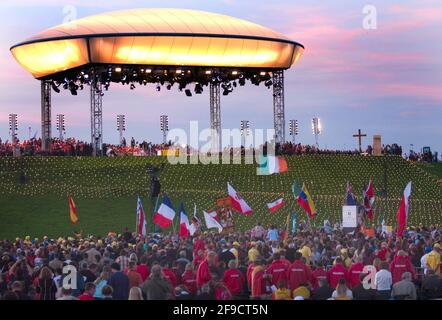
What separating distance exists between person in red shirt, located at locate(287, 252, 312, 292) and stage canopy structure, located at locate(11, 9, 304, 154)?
40.0m

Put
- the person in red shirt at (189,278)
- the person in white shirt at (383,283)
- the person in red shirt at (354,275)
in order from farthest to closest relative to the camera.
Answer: the person in red shirt at (354,275)
the person in red shirt at (189,278)
the person in white shirt at (383,283)

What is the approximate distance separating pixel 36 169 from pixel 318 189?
13644mm

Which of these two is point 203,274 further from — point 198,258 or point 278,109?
point 278,109

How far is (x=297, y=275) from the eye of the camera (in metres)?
16.2

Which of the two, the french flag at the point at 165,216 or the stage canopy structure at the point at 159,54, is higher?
the stage canopy structure at the point at 159,54

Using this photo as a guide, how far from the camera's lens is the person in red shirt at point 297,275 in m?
16.1

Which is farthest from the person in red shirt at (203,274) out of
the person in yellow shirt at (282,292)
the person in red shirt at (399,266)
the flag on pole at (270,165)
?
the flag on pole at (270,165)

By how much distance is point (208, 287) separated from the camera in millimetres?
15070

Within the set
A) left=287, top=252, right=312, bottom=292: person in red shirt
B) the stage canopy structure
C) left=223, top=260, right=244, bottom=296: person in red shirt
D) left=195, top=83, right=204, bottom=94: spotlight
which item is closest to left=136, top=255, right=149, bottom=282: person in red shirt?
left=223, top=260, right=244, bottom=296: person in red shirt

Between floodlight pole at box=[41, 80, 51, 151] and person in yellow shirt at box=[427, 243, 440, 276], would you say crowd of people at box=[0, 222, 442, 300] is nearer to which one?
person in yellow shirt at box=[427, 243, 440, 276]

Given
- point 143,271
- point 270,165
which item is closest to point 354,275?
point 143,271

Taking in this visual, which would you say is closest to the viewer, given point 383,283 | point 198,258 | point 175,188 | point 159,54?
point 383,283

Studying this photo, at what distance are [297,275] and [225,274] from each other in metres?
1.22

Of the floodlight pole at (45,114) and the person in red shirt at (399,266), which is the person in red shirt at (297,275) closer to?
the person in red shirt at (399,266)
